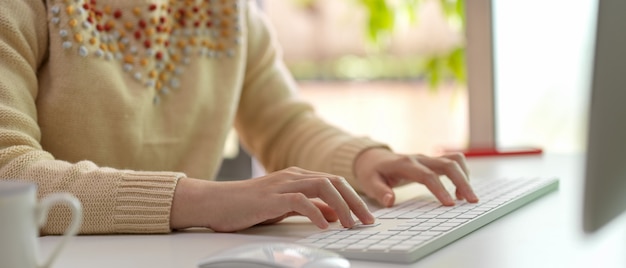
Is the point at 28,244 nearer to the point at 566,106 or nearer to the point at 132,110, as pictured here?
the point at 132,110

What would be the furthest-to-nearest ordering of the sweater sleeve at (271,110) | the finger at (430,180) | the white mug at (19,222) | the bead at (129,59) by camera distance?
the sweater sleeve at (271,110) < the bead at (129,59) < the finger at (430,180) < the white mug at (19,222)

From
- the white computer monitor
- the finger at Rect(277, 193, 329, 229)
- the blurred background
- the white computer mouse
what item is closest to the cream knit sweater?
the finger at Rect(277, 193, 329, 229)

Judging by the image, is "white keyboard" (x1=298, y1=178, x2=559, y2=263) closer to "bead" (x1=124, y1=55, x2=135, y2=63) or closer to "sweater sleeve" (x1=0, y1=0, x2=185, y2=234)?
"sweater sleeve" (x1=0, y1=0, x2=185, y2=234)

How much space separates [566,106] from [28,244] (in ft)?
6.26

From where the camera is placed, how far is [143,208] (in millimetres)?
981

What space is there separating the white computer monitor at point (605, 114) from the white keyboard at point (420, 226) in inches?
6.8

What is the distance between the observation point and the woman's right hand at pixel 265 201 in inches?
36.9

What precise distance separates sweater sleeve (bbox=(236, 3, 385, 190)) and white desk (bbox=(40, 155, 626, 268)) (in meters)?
0.47

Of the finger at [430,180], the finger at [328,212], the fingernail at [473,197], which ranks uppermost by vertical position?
the finger at [328,212]

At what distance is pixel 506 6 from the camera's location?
1.99 metres

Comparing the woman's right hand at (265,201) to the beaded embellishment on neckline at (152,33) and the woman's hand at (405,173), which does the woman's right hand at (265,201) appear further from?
the beaded embellishment on neckline at (152,33)

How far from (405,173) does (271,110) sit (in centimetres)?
42

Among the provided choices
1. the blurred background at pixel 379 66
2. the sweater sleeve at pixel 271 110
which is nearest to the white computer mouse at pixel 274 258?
the sweater sleeve at pixel 271 110

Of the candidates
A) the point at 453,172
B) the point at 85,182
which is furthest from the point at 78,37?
the point at 453,172
